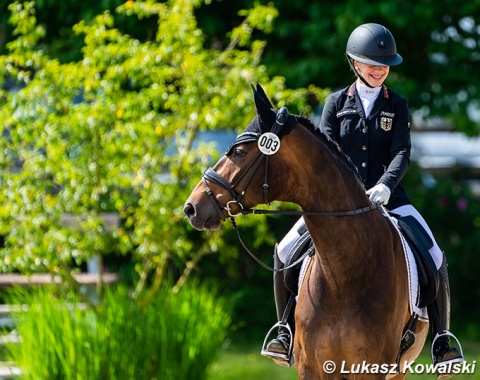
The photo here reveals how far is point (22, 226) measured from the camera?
317 inches

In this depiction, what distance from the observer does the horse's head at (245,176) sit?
502cm

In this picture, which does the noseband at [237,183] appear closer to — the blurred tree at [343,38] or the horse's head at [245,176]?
the horse's head at [245,176]

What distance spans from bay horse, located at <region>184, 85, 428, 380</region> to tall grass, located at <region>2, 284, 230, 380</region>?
2.15 metres

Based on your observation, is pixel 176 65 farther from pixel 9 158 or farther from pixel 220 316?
pixel 220 316

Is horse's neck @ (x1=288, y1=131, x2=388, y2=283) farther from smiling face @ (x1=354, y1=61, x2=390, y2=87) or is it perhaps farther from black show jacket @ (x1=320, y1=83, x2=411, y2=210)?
smiling face @ (x1=354, y1=61, x2=390, y2=87)

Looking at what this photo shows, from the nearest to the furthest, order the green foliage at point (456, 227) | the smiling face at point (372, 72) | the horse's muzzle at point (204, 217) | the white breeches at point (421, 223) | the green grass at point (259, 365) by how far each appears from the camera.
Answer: the horse's muzzle at point (204, 217) → the smiling face at point (372, 72) → the white breeches at point (421, 223) → the green grass at point (259, 365) → the green foliage at point (456, 227)

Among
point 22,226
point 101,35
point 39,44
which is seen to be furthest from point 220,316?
point 39,44

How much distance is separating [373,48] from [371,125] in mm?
462

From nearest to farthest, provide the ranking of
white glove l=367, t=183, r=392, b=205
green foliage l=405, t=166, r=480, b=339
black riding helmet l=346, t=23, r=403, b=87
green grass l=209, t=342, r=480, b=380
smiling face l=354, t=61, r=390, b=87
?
1. white glove l=367, t=183, r=392, b=205
2. black riding helmet l=346, t=23, r=403, b=87
3. smiling face l=354, t=61, r=390, b=87
4. green grass l=209, t=342, r=480, b=380
5. green foliage l=405, t=166, r=480, b=339

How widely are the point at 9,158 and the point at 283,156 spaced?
154 inches

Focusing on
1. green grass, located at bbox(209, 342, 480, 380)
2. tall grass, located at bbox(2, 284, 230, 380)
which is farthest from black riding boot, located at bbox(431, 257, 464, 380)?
green grass, located at bbox(209, 342, 480, 380)

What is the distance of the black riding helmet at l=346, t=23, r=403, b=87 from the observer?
5.61m

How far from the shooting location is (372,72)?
5.75 meters

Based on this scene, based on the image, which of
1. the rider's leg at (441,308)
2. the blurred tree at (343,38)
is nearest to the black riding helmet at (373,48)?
the rider's leg at (441,308)
